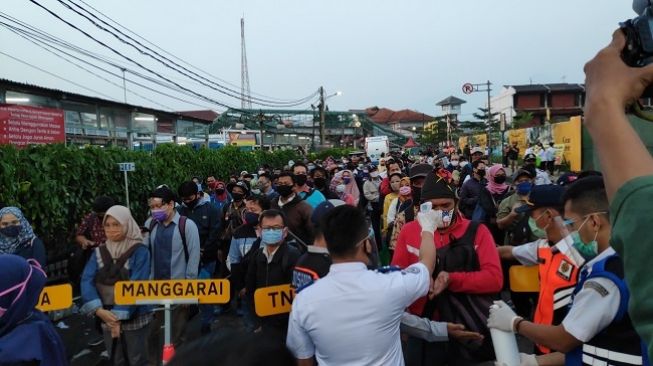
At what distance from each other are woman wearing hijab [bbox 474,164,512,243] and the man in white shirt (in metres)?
4.18

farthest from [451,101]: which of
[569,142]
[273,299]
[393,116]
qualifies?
[273,299]

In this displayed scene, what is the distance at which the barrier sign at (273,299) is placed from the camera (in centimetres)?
337

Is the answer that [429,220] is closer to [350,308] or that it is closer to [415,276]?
[415,276]

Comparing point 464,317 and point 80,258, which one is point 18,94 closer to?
point 80,258

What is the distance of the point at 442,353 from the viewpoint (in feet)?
9.52

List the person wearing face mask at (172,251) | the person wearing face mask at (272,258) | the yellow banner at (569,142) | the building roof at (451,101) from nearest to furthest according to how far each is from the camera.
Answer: the person wearing face mask at (272,258) → the person wearing face mask at (172,251) → the yellow banner at (569,142) → the building roof at (451,101)

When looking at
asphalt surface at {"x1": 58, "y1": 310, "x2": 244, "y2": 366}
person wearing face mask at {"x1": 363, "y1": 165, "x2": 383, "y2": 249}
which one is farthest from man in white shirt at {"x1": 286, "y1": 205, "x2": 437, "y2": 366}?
person wearing face mask at {"x1": 363, "y1": 165, "x2": 383, "y2": 249}

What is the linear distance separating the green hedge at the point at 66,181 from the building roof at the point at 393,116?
94.5 m

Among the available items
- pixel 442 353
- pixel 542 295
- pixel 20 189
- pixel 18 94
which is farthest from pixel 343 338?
pixel 18 94

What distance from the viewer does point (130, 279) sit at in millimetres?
4055

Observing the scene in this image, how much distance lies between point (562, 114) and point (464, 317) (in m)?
67.6

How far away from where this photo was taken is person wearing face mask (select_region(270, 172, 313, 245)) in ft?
16.5

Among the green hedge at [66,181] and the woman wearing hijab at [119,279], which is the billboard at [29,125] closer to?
the green hedge at [66,181]

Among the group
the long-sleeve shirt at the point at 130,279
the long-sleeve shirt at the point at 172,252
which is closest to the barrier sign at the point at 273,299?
the long-sleeve shirt at the point at 130,279
